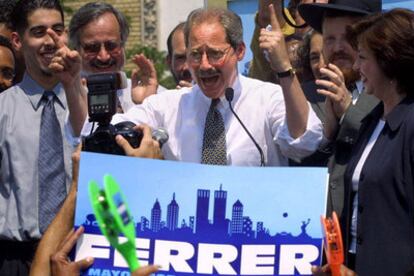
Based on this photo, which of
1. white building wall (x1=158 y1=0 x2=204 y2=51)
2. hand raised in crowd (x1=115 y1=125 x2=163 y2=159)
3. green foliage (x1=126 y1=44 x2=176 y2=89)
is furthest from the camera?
white building wall (x1=158 y1=0 x2=204 y2=51)

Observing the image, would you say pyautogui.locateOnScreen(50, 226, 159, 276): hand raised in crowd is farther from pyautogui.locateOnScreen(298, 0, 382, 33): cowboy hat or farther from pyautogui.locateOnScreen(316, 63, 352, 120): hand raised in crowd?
pyautogui.locateOnScreen(298, 0, 382, 33): cowboy hat

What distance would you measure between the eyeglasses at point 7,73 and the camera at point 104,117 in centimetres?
267

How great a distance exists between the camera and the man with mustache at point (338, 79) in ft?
14.3

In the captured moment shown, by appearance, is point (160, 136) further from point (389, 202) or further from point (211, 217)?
point (389, 202)

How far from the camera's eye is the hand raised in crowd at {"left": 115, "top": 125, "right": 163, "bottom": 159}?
3.70 meters

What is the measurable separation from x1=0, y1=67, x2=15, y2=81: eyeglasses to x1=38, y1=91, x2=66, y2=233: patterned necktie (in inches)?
48.4

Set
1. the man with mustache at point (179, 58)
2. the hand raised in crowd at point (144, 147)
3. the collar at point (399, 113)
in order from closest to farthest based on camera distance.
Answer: the hand raised in crowd at point (144, 147) → the collar at point (399, 113) → the man with mustache at point (179, 58)

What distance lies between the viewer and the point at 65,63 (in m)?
4.77

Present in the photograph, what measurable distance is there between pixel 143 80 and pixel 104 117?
2.01m

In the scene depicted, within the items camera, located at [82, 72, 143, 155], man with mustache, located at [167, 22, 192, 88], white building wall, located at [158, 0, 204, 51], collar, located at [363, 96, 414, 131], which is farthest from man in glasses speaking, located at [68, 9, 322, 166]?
white building wall, located at [158, 0, 204, 51]

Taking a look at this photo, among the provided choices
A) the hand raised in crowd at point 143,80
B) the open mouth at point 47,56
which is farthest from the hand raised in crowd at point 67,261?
the hand raised in crowd at point 143,80

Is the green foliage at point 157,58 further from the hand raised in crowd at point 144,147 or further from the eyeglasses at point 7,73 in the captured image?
the hand raised in crowd at point 144,147

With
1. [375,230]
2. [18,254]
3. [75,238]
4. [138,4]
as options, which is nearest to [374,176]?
[375,230]

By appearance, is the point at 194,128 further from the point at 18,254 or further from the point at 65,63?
the point at 18,254
